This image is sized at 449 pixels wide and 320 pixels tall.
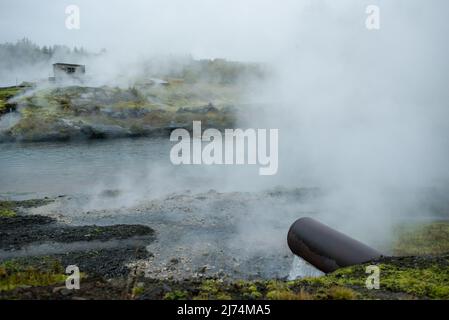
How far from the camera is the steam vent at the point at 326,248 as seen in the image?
29.5 feet

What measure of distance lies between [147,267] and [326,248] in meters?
5.68

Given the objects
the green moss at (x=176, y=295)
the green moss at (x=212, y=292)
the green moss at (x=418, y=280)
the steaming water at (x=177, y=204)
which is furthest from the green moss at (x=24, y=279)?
→ the green moss at (x=418, y=280)

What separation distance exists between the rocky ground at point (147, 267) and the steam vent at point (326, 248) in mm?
515

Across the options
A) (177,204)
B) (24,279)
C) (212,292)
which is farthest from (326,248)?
(177,204)

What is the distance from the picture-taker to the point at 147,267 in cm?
1148

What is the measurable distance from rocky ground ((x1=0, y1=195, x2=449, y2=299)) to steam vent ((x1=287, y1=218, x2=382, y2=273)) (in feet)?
1.69

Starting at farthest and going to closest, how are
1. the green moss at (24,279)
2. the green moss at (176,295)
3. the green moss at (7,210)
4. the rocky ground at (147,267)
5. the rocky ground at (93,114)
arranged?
the rocky ground at (93,114)
the green moss at (7,210)
the green moss at (24,279)
the rocky ground at (147,267)
the green moss at (176,295)

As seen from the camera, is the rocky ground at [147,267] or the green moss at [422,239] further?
the green moss at [422,239]

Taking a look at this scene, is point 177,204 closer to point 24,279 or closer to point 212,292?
point 24,279

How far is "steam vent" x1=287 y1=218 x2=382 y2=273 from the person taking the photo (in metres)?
8.98

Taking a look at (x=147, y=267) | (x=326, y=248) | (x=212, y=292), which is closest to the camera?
(x=212, y=292)

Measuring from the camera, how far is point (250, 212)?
16547 millimetres

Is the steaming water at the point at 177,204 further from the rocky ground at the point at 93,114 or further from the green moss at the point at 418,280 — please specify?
the rocky ground at the point at 93,114

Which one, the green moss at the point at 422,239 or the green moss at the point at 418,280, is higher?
the green moss at the point at 418,280
